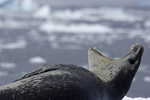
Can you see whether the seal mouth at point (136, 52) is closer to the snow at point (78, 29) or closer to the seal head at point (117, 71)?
the seal head at point (117, 71)

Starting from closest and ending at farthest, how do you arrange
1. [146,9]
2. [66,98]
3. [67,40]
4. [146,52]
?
[66,98], [146,52], [67,40], [146,9]

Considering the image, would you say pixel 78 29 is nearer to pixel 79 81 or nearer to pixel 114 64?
pixel 114 64

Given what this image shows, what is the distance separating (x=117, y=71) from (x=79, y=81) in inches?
22.3

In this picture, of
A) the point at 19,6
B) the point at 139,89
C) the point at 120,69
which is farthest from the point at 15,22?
the point at 120,69

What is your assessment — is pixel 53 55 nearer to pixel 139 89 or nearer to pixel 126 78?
pixel 139 89

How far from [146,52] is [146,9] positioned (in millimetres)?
30187

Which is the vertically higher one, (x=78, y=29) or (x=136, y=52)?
(x=136, y=52)

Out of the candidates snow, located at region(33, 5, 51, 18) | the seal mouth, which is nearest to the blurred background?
snow, located at region(33, 5, 51, 18)

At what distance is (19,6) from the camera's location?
28.7 m

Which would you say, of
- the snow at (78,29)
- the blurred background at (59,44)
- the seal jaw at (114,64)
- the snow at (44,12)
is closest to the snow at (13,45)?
the blurred background at (59,44)

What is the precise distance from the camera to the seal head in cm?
301

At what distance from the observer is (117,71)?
3109 millimetres

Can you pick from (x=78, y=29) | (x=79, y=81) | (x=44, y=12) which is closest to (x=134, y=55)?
(x=79, y=81)

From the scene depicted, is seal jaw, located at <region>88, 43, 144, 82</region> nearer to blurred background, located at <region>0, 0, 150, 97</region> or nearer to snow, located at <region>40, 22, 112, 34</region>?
blurred background, located at <region>0, 0, 150, 97</region>
